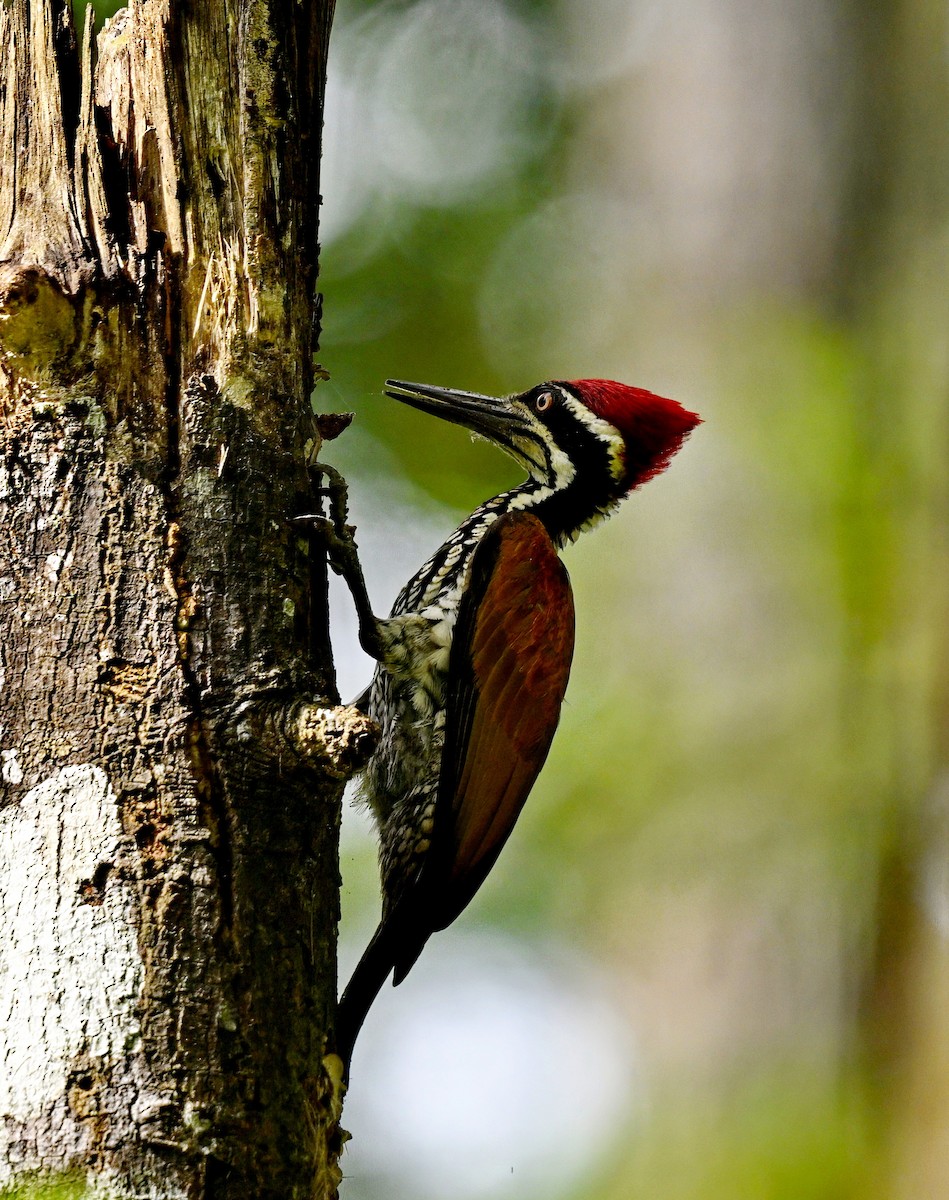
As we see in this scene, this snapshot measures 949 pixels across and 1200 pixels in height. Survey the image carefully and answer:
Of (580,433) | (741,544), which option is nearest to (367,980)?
(580,433)

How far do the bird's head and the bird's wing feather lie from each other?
410mm

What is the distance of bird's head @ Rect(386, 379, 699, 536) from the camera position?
3520mm

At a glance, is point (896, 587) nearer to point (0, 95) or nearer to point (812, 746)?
point (812, 746)

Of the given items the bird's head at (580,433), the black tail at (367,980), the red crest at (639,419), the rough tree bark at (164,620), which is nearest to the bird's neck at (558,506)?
the bird's head at (580,433)

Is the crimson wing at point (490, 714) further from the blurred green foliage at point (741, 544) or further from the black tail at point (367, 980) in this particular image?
the blurred green foliage at point (741, 544)

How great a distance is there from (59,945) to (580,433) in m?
2.34

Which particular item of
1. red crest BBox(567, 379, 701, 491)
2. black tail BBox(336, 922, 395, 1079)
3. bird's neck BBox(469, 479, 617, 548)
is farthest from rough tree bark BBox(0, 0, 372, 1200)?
red crest BBox(567, 379, 701, 491)

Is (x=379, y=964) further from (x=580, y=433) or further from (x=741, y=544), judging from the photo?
(x=741, y=544)

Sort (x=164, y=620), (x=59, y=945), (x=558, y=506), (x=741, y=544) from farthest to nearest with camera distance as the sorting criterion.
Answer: (x=741, y=544), (x=558, y=506), (x=164, y=620), (x=59, y=945)

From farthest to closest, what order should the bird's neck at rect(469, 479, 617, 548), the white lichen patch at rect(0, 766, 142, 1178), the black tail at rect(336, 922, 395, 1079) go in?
the bird's neck at rect(469, 479, 617, 548) → the black tail at rect(336, 922, 395, 1079) → the white lichen patch at rect(0, 766, 142, 1178)

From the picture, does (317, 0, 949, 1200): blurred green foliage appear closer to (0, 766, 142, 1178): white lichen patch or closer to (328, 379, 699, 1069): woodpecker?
(328, 379, 699, 1069): woodpecker

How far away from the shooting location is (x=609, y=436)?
138 inches

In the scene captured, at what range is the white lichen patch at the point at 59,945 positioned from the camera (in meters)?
1.56

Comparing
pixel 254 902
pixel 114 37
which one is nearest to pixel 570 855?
pixel 254 902
